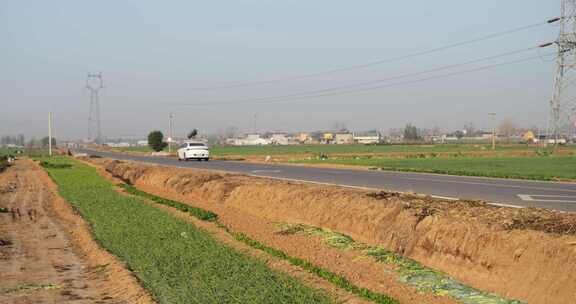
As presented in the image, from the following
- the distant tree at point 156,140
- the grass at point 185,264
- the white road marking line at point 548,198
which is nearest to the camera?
the grass at point 185,264

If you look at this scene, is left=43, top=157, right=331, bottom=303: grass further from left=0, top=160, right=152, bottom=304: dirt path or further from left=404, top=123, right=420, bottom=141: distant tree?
left=404, top=123, right=420, bottom=141: distant tree

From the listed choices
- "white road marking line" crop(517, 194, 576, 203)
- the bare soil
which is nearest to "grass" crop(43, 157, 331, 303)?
the bare soil

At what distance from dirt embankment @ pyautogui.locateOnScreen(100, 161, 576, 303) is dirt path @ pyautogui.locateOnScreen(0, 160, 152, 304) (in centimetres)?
502

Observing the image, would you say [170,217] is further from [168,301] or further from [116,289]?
[168,301]

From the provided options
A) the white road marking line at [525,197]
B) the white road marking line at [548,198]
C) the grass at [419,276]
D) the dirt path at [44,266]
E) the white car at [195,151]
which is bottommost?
the dirt path at [44,266]

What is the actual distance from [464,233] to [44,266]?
23.0 feet

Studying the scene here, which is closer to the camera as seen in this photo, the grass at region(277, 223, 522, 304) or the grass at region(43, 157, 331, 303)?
the grass at region(43, 157, 331, 303)

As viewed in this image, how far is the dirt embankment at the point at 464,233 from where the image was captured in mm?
7531

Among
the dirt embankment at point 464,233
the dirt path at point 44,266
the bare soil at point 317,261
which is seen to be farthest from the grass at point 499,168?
the dirt path at point 44,266

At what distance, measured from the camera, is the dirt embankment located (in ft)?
24.7

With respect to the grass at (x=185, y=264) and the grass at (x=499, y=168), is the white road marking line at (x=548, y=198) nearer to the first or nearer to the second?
the grass at (x=499, y=168)

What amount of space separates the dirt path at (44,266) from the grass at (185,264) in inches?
23.1

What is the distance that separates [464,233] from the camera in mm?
9203

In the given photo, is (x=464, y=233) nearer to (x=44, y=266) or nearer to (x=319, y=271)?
(x=319, y=271)
